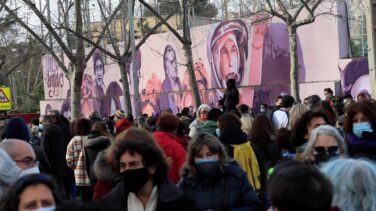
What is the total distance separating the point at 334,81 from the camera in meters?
24.9

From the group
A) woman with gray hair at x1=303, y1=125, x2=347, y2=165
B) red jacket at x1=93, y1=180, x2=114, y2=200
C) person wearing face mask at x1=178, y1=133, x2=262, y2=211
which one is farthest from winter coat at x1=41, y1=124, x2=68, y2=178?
woman with gray hair at x1=303, y1=125, x2=347, y2=165

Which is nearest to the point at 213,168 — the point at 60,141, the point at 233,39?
the point at 60,141

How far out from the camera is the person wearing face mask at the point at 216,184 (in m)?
5.21

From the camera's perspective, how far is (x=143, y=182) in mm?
4551

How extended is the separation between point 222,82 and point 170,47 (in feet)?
16.2

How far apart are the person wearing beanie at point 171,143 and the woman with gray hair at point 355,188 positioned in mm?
3259

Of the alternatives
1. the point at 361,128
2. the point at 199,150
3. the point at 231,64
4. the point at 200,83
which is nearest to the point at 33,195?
the point at 199,150

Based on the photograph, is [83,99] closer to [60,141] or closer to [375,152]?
[60,141]

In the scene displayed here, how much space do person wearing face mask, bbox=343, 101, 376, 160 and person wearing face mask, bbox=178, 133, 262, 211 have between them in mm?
1348

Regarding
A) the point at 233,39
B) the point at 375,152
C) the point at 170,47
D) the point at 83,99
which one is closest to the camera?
the point at 375,152

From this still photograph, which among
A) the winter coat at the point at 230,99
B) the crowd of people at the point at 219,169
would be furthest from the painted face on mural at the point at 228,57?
the crowd of people at the point at 219,169

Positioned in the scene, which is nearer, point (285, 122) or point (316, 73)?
point (285, 122)

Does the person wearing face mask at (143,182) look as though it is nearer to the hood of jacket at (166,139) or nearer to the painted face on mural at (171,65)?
the hood of jacket at (166,139)

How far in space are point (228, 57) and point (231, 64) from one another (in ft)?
1.17
